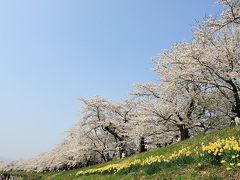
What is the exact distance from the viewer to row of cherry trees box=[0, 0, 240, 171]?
100 feet

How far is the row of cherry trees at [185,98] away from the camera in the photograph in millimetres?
30500

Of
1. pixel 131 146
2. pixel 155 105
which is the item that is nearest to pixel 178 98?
pixel 155 105

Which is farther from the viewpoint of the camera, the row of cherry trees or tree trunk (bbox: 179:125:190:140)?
tree trunk (bbox: 179:125:190:140)

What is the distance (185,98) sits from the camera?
3709 centimetres

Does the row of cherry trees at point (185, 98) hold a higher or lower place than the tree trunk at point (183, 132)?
higher

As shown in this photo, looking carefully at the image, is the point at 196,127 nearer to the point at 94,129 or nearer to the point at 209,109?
the point at 209,109

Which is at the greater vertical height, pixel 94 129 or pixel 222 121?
pixel 94 129

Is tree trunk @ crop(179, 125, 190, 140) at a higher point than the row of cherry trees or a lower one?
lower

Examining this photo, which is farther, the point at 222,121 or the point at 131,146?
the point at 131,146

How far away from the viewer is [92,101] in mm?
51438

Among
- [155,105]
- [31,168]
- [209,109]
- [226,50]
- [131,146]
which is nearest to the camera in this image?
[226,50]

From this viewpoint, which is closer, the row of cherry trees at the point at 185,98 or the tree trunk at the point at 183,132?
the row of cherry trees at the point at 185,98

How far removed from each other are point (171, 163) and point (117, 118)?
4013 cm

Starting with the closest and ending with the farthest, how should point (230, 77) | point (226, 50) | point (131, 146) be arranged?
point (230, 77) < point (226, 50) < point (131, 146)
